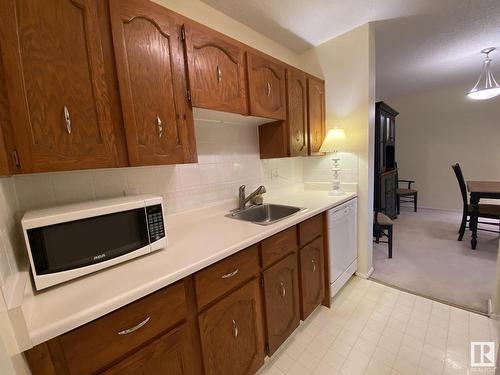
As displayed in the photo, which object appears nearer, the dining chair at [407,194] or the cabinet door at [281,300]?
the cabinet door at [281,300]

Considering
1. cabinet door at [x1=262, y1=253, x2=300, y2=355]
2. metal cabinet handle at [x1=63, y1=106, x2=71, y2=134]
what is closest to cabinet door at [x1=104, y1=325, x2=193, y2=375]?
cabinet door at [x1=262, y1=253, x2=300, y2=355]

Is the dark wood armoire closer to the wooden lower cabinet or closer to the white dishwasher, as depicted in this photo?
the white dishwasher

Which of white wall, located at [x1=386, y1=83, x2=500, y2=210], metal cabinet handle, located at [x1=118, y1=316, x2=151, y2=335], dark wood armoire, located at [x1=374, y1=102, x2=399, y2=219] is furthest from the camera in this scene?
white wall, located at [x1=386, y1=83, x2=500, y2=210]

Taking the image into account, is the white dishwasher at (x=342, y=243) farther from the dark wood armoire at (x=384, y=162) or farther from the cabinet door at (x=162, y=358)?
the dark wood armoire at (x=384, y=162)

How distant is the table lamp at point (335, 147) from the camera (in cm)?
198

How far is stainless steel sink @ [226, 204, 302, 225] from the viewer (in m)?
1.67

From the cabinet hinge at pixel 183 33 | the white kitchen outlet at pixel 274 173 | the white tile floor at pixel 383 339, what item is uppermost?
the cabinet hinge at pixel 183 33

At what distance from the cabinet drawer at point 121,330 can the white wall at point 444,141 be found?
543 centimetres

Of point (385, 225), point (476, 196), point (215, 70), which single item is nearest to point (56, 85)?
point (215, 70)

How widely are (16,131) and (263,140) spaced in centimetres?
155

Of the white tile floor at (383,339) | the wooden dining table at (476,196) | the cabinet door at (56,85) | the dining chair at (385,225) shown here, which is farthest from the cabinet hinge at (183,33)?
the wooden dining table at (476,196)

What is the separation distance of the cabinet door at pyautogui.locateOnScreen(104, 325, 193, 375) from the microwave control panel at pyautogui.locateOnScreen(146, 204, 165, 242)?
0.39 metres

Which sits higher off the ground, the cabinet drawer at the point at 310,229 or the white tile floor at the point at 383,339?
the cabinet drawer at the point at 310,229

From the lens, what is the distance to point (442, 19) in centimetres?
186
